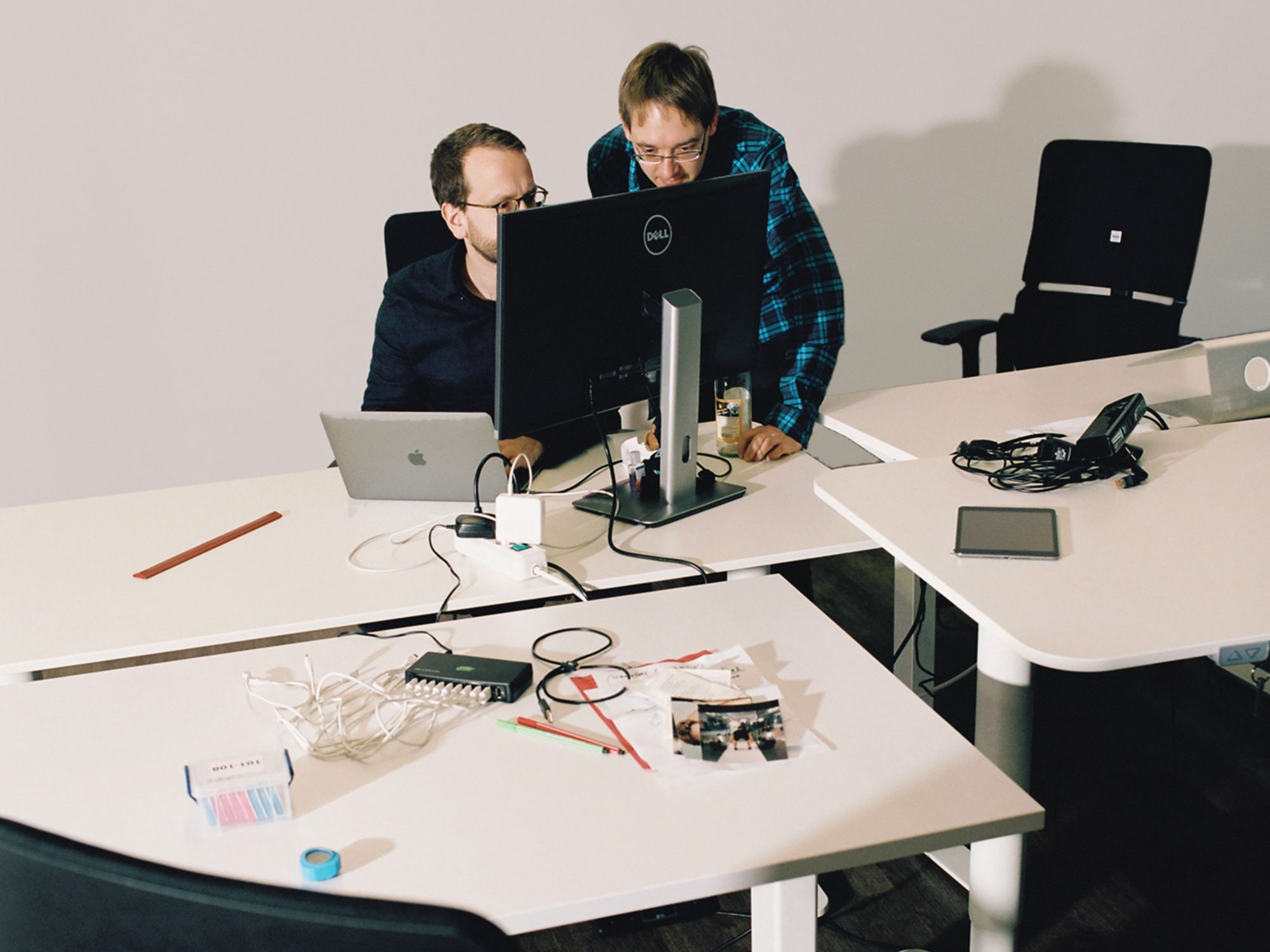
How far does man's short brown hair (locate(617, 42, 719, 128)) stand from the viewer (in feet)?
7.43

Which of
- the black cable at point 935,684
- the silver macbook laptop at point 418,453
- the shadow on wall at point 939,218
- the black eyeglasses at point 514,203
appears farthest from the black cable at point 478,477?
the shadow on wall at point 939,218

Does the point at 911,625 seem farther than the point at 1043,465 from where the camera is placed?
Yes

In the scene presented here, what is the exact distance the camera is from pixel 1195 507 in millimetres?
1703

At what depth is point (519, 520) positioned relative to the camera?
174 centimetres

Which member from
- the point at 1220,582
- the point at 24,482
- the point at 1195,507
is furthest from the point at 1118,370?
the point at 24,482

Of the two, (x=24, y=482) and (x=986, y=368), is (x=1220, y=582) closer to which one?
(x=986, y=368)

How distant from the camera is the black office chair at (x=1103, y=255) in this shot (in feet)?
9.00

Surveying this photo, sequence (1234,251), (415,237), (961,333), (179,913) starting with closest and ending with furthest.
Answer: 1. (179,913)
2. (415,237)
3. (961,333)
4. (1234,251)

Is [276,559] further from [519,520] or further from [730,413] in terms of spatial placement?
[730,413]

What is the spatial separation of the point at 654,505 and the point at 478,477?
1.00 feet

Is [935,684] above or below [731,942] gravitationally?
above

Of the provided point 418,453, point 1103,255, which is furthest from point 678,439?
point 1103,255

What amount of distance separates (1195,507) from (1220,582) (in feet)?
0.90

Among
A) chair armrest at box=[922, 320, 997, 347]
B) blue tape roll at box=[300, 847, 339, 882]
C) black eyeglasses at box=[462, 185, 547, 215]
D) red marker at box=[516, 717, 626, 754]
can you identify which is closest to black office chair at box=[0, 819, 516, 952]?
blue tape roll at box=[300, 847, 339, 882]
